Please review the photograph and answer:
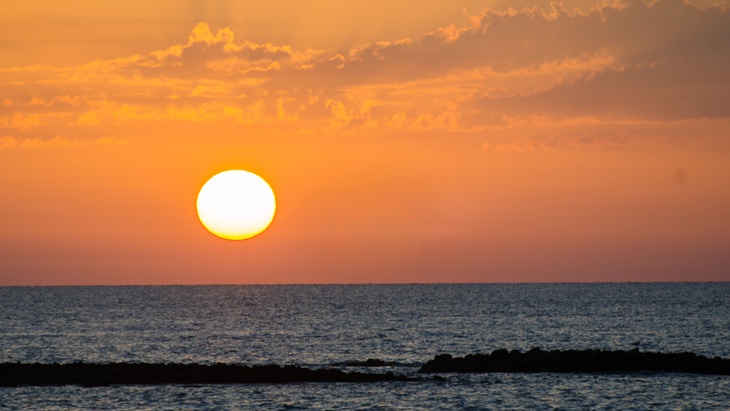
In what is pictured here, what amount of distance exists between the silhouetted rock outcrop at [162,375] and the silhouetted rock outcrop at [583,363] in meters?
5.60

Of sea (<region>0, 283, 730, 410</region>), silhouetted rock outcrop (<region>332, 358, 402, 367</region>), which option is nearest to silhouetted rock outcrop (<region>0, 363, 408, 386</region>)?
sea (<region>0, 283, 730, 410</region>)

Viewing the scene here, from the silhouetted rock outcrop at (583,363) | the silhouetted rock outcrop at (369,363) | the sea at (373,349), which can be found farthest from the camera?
the silhouetted rock outcrop at (369,363)

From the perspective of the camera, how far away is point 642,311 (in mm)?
163125

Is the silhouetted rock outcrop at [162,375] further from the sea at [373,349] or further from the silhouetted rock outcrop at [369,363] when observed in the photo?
the silhouetted rock outcrop at [369,363]

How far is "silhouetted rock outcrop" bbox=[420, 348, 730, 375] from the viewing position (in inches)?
2566

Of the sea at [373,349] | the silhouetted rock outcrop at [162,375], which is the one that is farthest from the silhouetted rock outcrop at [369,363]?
the silhouetted rock outcrop at [162,375]

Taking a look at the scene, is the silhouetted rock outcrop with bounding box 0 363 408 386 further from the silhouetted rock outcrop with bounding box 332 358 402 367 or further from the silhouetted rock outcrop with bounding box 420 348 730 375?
the silhouetted rock outcrop with bounding box 332 358 402 367

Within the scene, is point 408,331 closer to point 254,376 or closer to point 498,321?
point 498,321

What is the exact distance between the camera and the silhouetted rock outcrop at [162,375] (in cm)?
5975

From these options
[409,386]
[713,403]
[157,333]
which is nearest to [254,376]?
[409,386]

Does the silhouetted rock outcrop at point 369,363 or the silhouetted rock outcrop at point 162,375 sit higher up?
the silhouetted rock outcrop at point 369,363

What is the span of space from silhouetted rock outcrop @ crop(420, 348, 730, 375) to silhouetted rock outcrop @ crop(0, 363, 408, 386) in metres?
5.60

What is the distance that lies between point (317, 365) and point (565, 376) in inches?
747

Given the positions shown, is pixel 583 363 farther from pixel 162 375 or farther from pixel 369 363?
pixel 162 375
